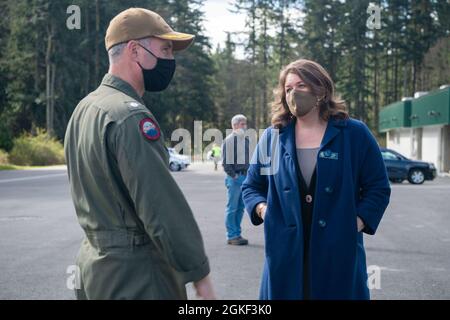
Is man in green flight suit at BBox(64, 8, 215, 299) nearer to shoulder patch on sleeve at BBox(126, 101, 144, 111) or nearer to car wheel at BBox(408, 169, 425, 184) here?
shoulder patch on sleeve at BBox(126, 101, 144, 111)

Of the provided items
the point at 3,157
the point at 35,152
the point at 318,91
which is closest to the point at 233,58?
the point at 35,152

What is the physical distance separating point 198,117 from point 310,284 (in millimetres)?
66773

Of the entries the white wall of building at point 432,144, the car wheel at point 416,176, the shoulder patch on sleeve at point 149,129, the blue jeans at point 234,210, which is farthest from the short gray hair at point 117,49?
the white wall of building at point 432,144

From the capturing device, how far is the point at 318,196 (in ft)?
10.4

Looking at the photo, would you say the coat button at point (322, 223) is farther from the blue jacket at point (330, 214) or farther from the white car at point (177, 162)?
the white car at point (177, 162)

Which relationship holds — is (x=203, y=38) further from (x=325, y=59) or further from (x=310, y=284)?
(x=310, y=284)

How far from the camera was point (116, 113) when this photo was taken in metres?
2.29

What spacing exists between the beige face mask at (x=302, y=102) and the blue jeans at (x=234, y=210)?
5.45 meters

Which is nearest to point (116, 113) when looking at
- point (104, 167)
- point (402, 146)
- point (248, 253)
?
point (104, 167)

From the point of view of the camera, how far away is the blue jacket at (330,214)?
10.3 feet

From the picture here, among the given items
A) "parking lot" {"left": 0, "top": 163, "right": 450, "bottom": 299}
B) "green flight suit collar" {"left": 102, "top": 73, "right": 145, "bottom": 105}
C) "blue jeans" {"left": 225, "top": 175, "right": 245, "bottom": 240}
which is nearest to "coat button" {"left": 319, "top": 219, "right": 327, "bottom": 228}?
"green flight suit collar" {"left": 102, "top": 73, "right": 145, "bottom": 105}

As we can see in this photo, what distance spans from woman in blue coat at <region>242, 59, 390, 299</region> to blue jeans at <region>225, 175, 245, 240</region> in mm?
5330

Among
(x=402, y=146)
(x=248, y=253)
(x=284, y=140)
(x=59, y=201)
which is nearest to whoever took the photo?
(x=284, y=140)

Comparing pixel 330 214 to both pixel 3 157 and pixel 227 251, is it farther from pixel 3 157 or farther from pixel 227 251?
pixel 3 157
